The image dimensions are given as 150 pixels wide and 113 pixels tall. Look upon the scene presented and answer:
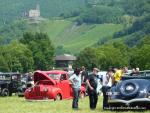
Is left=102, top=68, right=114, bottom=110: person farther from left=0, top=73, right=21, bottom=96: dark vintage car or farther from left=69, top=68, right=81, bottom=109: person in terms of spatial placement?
left=0, top=73, right=21, bottom=96: dark vintage car

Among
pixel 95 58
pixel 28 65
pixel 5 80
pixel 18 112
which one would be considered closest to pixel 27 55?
pixel 28 65

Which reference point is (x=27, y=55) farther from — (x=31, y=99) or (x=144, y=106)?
(x=144, y=106)

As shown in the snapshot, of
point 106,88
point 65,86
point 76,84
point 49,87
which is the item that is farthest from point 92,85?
point 65,86

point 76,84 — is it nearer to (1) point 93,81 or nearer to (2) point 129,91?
(1) point 93,81

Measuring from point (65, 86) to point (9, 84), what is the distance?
8242 millimetres

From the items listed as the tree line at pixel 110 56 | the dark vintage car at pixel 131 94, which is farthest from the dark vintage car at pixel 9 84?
the tree line at pixel 110 56

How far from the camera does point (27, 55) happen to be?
151 meters

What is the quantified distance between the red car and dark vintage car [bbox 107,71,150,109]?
28.8 feet

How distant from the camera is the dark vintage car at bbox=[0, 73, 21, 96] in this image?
123ft

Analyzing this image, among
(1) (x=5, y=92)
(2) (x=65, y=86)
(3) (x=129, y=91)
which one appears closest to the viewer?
(3) (x=129, y=91)

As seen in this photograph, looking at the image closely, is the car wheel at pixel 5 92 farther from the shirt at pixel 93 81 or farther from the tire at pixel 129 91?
the tire at pixel 129 91

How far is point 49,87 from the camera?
29.4 meters

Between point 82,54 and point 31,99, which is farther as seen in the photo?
point 82,54

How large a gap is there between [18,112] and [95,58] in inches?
6001
